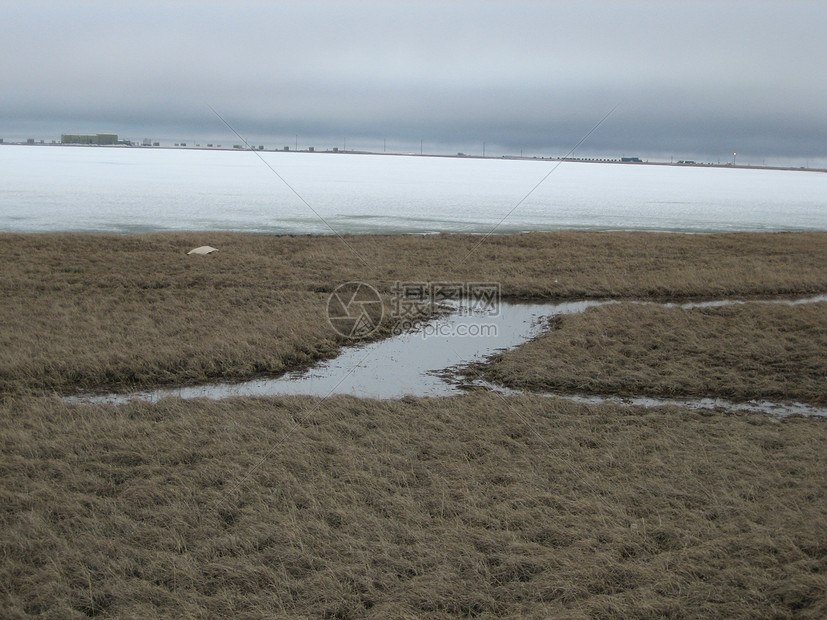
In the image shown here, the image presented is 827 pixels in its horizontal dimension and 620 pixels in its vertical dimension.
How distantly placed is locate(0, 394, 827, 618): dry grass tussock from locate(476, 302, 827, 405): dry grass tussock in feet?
6.87

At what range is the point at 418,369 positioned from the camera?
1584cm

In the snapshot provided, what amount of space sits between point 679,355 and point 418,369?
6.64m

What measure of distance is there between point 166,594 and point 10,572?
182 cm

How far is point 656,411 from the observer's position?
12570mm

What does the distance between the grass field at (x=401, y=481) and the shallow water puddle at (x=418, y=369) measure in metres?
0.72

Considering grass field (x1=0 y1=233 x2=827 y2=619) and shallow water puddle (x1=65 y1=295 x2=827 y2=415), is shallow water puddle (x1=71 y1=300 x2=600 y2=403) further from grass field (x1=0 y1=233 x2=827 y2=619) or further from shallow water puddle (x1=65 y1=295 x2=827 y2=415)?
grass field (x1=0 y1=233 x2=827 y2=619)

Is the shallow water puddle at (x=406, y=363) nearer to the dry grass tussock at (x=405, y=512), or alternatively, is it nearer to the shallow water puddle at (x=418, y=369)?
the shallow water puddle at (x=418, y=369)

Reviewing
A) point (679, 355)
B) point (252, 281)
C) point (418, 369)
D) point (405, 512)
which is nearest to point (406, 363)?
point (418, 369)

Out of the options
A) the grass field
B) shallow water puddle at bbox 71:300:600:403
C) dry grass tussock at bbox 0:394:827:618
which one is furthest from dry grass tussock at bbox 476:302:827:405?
dry grass tussock at bbox 0:394:827:618

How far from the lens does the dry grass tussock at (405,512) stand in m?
6.87

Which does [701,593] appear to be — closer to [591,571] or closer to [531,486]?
[591,571]

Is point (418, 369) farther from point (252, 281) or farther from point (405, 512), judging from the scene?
point (252, 281)

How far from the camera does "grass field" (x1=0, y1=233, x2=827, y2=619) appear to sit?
696 centimetres

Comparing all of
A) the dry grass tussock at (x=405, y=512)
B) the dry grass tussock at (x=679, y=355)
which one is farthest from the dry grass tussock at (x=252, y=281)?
the dry grass tussock at (x=679, y=355)
